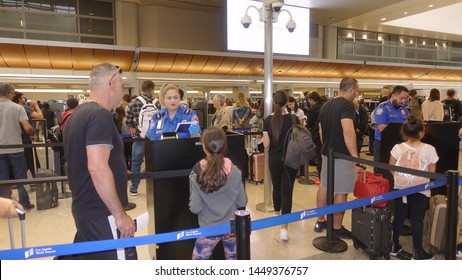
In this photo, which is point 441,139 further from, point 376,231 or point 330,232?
point 330,232

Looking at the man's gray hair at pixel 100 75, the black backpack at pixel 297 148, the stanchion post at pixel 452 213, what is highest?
the man's gray hair at pixel 100 75

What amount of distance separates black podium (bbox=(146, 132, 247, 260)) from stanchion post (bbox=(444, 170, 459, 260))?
1.58 meters

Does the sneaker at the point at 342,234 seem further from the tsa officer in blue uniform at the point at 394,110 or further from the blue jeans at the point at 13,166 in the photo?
the blue jeans at the point at 13,166

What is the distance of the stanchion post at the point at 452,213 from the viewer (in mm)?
2340

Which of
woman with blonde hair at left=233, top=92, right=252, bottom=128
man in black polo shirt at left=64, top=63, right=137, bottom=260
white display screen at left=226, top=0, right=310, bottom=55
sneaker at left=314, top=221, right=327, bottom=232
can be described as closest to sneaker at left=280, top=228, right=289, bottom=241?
sneaker at left=314, top=221, right=327, bottom=232

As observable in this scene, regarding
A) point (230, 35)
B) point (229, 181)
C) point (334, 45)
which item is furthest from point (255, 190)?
point (334, 45)

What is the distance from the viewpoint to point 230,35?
28.0ft

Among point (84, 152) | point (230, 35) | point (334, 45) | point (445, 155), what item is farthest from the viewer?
point (334, 45)

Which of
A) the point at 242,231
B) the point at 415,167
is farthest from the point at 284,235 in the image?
the point at 242,231

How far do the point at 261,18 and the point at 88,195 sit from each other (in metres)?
3.51

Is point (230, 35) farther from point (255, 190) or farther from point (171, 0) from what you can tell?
point (171, 0)

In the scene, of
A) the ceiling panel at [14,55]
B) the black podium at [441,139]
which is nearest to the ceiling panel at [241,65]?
the ceiling panel at [14,55]

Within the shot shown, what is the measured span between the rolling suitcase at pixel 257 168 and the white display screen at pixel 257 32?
3800mm

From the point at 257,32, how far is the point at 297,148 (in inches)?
250
